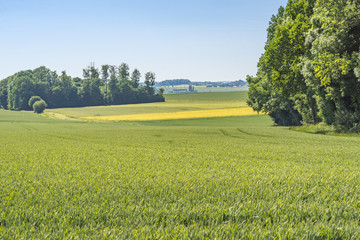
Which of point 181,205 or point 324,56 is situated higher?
point 324,56

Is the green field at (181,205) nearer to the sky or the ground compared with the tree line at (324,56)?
nearer to the ground

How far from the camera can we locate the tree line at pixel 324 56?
3130 centimetres

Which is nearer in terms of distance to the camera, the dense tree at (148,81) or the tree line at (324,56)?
the tree line at (324,56)

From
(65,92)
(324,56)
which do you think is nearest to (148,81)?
(65,92)

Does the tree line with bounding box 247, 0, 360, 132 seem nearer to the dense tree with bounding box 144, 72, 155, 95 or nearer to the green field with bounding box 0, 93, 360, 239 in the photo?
the green field with bounding box 0, 93, 360, 239

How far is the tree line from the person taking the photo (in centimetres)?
3130

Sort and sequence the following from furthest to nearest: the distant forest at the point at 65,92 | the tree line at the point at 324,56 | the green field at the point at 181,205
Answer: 1. the distant forest at the point at 65,92
2. the tree line at the point at 324,56
3. the green field at the point at 181,205

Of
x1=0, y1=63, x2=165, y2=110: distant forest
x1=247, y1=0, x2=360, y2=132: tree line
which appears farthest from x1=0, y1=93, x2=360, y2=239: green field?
x1=0, y1=63, x2=165, y2=110: distant forest

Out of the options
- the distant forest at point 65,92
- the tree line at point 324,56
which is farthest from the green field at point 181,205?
the distant forest at point 65,92

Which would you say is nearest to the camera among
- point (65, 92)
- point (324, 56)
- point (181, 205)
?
point (181, 205)

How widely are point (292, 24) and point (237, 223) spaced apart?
38001 mm

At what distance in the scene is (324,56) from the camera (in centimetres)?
3222

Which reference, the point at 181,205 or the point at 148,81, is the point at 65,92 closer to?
the point at 148,81

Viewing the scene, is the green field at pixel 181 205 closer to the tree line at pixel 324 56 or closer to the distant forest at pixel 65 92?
the tree line at pixel 324 56
